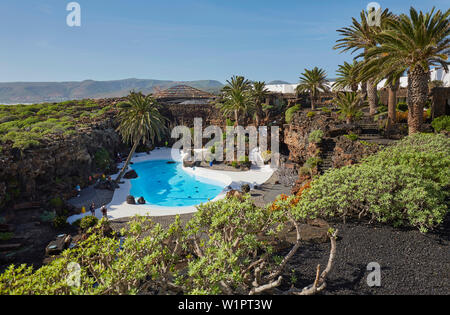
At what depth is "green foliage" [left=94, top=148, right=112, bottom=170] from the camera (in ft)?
98.3

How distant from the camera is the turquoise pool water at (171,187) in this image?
2416 centimetres

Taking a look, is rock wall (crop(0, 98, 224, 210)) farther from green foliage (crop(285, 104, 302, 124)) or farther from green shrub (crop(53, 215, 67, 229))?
green foliage (crop(285, 104, 302, 124))

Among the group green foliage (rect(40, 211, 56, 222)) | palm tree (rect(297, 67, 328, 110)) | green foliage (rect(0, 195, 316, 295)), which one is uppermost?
palm tree (rect(297, 67, 328, 110))

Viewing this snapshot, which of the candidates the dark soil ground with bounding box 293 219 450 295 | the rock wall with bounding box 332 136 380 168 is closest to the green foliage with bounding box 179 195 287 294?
the dark soil ground with bounding box 293 219 450 295

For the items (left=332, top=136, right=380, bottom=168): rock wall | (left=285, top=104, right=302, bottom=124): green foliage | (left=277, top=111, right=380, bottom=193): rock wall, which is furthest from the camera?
(left=285, top=104, right=302, bottom=124): green foliage

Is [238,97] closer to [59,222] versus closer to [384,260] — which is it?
[59,222]

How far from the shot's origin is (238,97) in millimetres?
33188

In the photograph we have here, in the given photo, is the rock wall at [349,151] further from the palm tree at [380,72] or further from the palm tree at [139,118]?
the palm tree at [139,118]

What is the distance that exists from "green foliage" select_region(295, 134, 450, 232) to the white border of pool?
30.5 ft

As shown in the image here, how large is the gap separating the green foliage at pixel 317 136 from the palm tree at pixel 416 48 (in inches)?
245

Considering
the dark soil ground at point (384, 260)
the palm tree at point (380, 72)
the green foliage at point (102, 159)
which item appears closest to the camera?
the dark soil ground at point (384, 260)

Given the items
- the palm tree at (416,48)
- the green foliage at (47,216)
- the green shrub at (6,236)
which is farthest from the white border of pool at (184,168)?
the palm tree at (416,48)

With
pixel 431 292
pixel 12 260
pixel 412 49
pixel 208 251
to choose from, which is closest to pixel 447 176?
pixel 431 292
